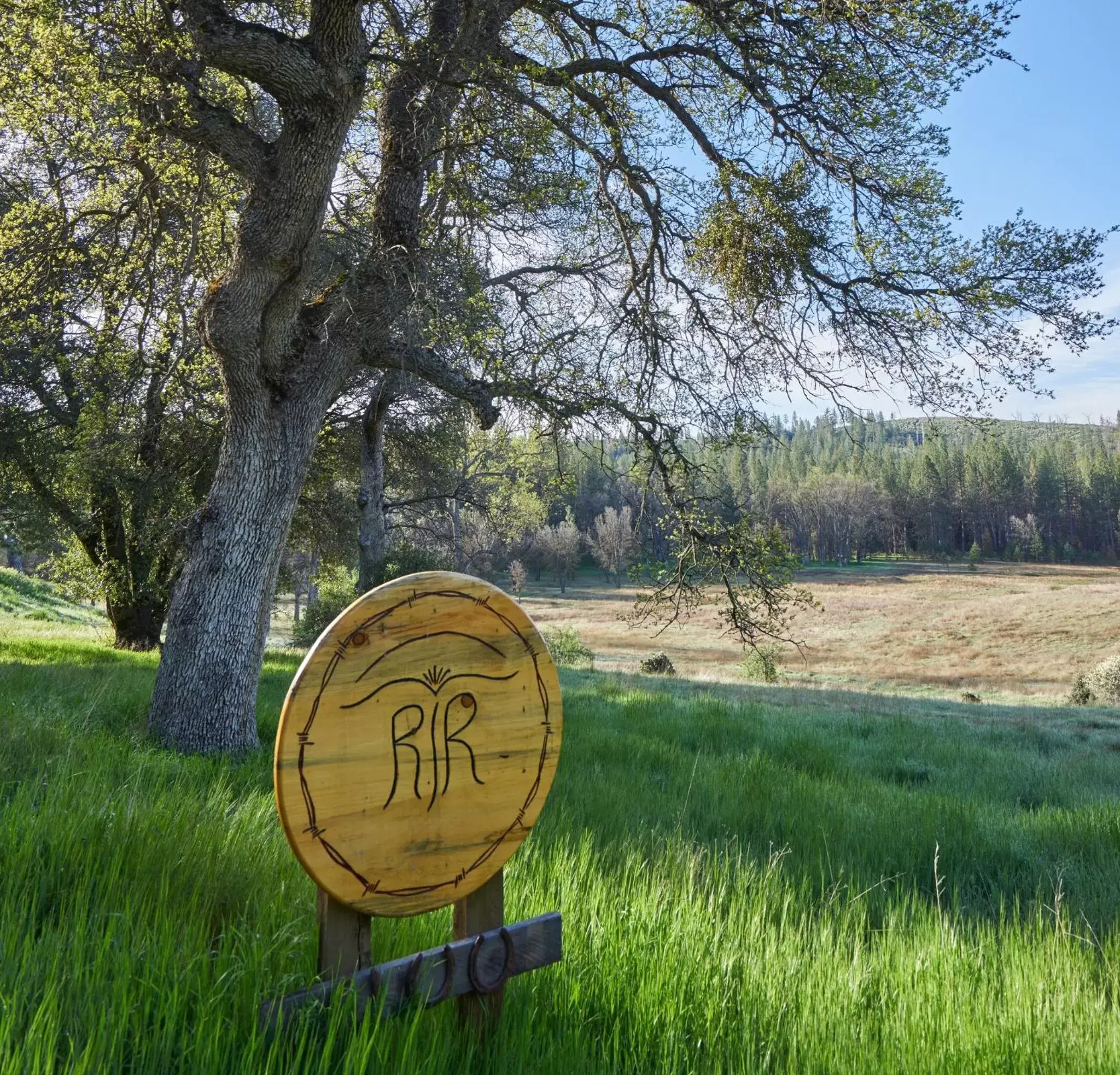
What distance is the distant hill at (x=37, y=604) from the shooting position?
27.1 meters

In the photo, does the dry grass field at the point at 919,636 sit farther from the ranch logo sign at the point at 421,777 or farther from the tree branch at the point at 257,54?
the ranch logo sign at the point at 421,777

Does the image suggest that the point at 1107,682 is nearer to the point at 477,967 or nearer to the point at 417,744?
the point at 477,967

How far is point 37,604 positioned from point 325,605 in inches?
766

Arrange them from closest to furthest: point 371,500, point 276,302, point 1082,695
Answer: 1. point 276,302
2. point 371,500
3. point 1082,695

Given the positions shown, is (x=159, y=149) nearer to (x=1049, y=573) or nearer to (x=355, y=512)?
(x=355, y=512)

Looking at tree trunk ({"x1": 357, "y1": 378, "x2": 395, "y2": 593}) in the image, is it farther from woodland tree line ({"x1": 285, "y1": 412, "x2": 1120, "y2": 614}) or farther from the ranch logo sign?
the ranch logo sign

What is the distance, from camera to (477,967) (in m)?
2.06

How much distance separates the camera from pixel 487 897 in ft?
7.41

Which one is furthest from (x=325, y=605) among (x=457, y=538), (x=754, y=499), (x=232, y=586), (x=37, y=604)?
(x=37, y=604)

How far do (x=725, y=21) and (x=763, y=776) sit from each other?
6.81 meters

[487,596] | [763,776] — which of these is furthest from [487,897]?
[763,776]

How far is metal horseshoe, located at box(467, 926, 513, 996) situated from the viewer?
80.5 inches

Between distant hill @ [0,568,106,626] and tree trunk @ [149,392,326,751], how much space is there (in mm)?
23366

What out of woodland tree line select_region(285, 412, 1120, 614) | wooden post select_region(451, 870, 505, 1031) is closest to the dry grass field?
woodland tree line select_region(285, 412, 1120, 614)
